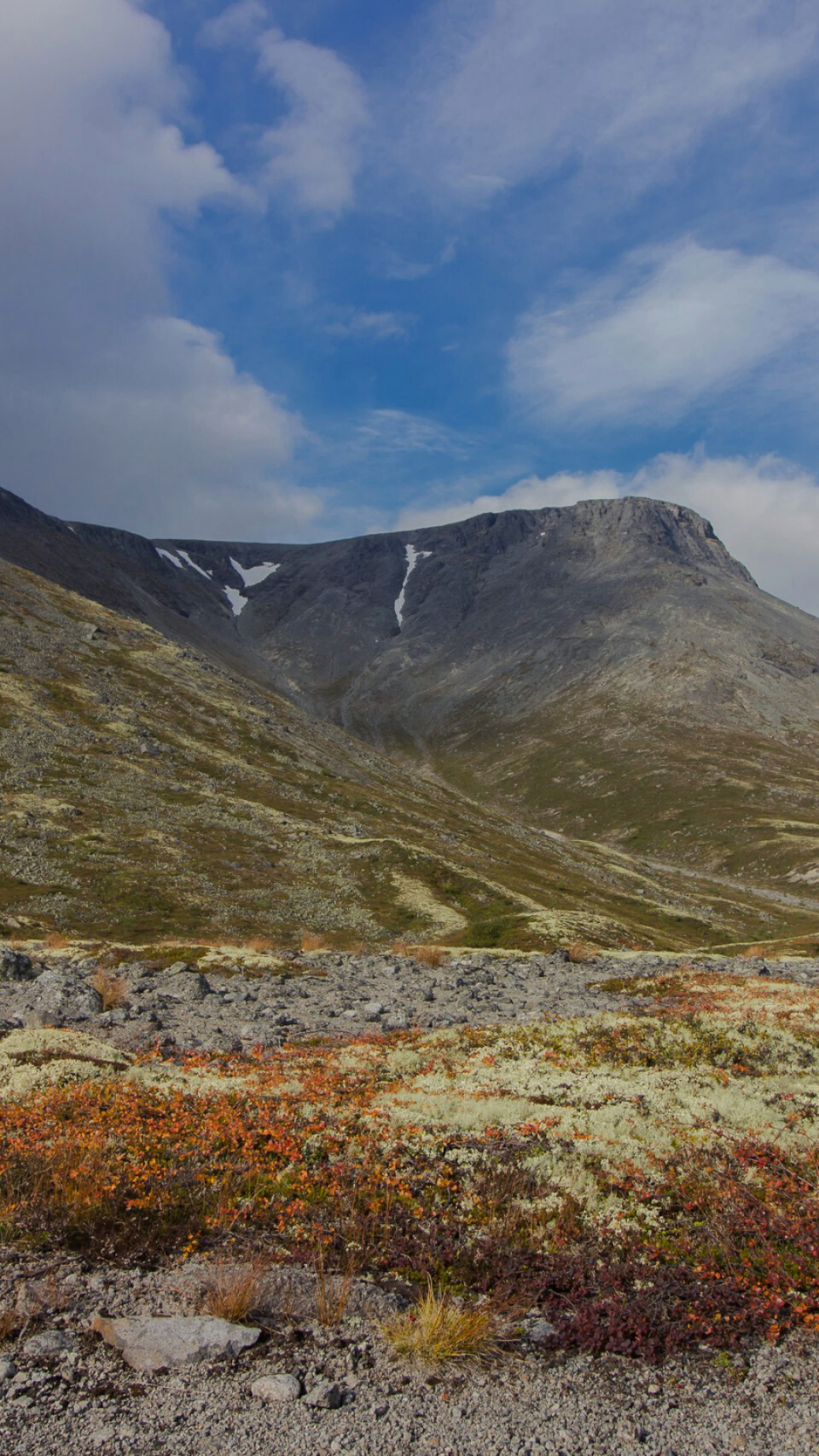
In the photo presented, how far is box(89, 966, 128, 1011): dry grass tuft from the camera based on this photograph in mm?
29641

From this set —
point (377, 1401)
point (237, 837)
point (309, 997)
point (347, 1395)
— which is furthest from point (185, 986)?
point (237, 837)

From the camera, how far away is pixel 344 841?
8362 centimetres

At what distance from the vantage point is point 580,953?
49531mm

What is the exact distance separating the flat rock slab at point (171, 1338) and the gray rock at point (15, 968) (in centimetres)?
2797

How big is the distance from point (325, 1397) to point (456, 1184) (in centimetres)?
509

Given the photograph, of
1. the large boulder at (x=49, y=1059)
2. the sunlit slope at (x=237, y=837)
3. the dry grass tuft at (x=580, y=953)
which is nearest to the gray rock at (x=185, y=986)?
the large boulder at (x=49, y=1059)

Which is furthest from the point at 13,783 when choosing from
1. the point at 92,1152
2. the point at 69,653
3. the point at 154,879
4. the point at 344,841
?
the point at 92,1152

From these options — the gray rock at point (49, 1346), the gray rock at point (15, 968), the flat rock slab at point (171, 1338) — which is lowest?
the gray rock at point (15, 968)

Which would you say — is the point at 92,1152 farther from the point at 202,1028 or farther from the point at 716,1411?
the point at 202,1028

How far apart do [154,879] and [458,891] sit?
94.8 ft

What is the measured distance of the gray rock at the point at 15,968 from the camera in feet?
108

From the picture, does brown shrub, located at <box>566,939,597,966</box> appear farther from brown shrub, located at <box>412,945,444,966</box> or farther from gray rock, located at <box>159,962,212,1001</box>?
gray rock, located at <box>159,962,212,1001</box>

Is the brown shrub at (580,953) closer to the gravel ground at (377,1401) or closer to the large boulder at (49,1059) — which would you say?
the large boulder at (49,1059)

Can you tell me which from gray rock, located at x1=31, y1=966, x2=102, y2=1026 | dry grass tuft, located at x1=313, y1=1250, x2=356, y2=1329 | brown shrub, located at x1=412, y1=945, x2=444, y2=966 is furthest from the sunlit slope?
dry grass tuft, located at x1=313, y1=1250, x2=356, y2=1329
